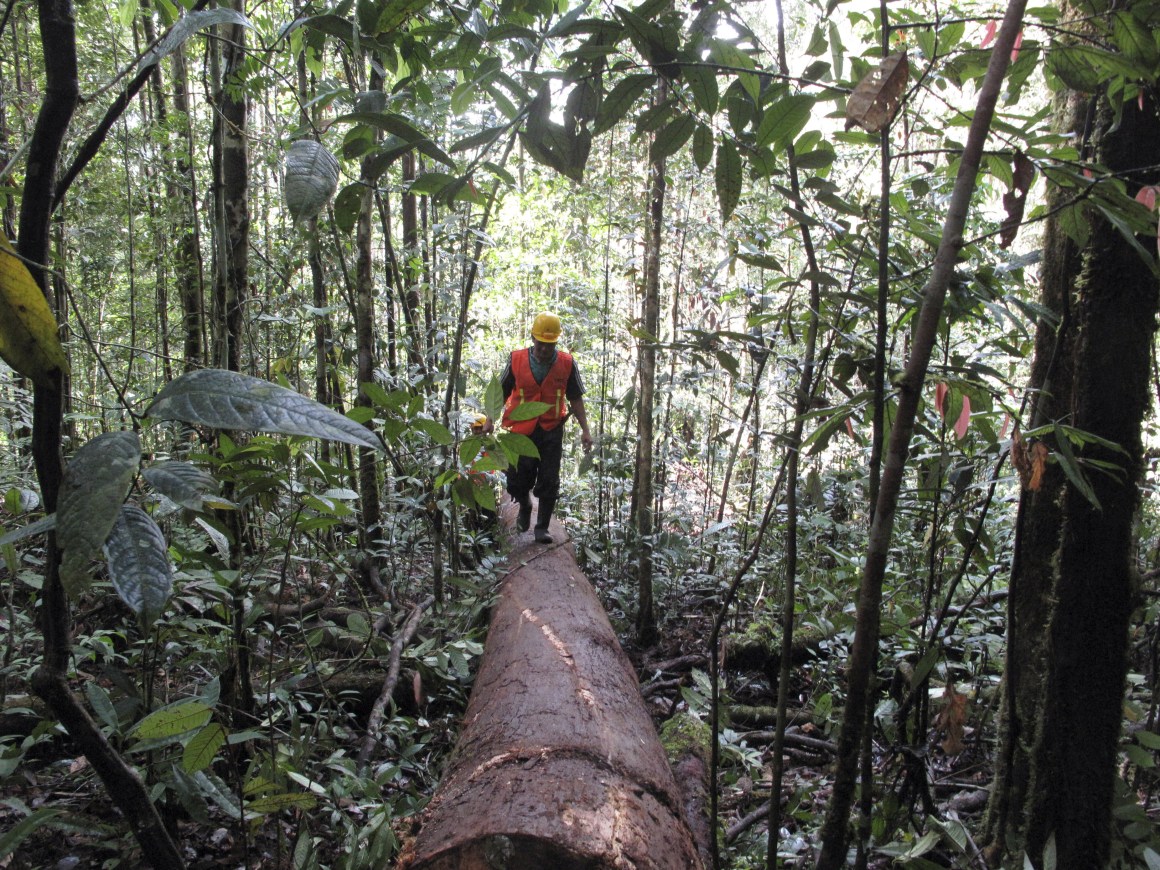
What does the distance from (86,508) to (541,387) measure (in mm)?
4583

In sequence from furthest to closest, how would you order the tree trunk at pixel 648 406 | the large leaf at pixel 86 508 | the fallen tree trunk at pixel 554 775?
1. the tree trunk at pixel 648 406
2. the fallen tree trunk at pixel 554 775
3. the large leaf at pixel 86 508

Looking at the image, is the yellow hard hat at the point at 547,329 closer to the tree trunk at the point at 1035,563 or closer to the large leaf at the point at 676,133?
the tree trunk at the point at 1035,563

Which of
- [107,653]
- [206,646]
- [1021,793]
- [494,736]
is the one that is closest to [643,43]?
[494,736]

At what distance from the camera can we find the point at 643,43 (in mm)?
959

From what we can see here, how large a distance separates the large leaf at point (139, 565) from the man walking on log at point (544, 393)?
4289mm

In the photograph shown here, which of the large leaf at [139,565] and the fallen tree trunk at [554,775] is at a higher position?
the large leaf at [139,565]

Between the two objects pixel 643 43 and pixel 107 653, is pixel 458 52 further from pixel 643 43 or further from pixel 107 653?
pixel 107 653

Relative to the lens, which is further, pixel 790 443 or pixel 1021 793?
pixel 1021 793

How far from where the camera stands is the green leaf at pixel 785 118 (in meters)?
1.01

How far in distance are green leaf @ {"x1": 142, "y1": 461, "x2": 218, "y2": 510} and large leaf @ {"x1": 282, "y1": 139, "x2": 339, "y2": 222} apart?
30cm

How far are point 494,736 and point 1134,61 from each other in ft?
6.89

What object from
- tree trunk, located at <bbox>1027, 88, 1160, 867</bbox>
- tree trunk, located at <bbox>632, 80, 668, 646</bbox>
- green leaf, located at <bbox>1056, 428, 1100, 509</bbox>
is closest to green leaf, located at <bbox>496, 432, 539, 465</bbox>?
green leaf, located at <bbox>1056, 428, 1100, 509</bbox>

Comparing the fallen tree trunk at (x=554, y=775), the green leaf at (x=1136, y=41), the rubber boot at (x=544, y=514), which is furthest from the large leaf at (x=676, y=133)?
the rubber boot at (x=544, y=514)

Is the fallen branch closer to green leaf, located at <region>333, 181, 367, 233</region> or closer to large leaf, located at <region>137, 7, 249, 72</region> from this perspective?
green leaf, located at <region>333, 181, 367, 233</region>
